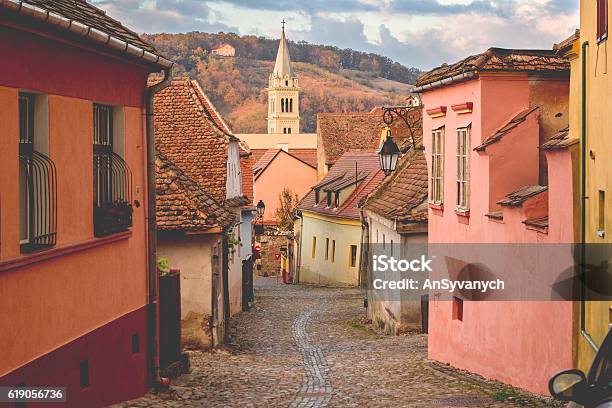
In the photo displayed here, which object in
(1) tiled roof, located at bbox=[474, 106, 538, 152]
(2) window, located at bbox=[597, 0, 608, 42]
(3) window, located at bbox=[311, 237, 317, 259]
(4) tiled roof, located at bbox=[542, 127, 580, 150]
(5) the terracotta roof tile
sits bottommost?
(3) window, located at bbox=[311, 237, 317, 259]

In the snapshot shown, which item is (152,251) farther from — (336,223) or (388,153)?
(336,223)

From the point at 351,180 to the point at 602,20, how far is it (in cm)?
3767

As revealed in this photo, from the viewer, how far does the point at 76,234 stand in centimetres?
1150

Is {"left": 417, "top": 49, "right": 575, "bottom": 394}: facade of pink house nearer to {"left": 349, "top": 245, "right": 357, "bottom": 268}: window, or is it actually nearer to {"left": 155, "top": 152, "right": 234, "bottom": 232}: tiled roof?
{"left": 155, "top": 152, "right": 234, "bottom": 232}: tiled roof

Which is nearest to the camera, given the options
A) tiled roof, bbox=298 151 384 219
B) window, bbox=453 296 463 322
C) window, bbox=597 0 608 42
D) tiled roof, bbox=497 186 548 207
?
window, bbox=597 0 608 42

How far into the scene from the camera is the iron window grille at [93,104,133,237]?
12453mm

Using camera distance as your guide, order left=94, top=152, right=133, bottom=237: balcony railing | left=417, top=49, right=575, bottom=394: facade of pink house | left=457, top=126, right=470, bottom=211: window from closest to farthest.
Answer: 1. left=94, top=152, right=133, bottom=237: balcony railing
2. left=417, top=49, right=575, bottom=394: facade of pink house
3. left=457, top=126, right=470, bottom=211: window

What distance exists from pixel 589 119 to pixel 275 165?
207 ft

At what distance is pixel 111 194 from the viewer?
13141 mm

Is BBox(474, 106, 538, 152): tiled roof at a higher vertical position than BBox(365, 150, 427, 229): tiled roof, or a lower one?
higher

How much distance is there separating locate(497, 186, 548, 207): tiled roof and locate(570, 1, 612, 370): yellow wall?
1.67 m

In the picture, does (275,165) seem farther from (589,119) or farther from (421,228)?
(589,119)

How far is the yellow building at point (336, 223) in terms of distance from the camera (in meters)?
45.4

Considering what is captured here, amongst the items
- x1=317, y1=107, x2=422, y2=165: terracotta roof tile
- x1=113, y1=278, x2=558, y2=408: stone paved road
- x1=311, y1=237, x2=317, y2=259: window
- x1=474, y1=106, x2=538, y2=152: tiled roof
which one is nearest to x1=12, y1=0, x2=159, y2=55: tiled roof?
x1=113, y1=278, x2=558, y2=408: stone paved road
